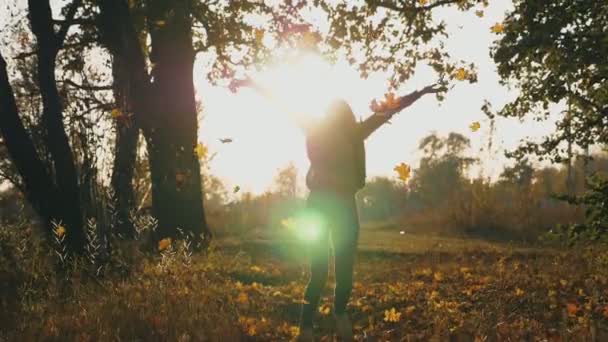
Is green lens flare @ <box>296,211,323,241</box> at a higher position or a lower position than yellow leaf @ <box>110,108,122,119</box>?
lower

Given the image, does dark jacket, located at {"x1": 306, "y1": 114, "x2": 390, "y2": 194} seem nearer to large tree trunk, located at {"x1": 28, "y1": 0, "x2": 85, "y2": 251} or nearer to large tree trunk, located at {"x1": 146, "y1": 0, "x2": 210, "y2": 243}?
large tree trunk, located at {"x1": 28, "y1": 0, "x2": 85, "y2": 251}

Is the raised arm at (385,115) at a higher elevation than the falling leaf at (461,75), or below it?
below

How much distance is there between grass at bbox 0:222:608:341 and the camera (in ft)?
15.7

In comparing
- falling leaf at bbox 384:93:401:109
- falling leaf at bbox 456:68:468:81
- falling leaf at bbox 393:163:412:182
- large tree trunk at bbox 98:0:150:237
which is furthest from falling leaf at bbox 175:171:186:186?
falling leaf at bbox 384:93:401:109

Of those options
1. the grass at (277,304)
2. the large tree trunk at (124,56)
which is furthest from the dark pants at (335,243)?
the large tree trunk at (124,56)

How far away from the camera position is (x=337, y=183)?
475 centimetres

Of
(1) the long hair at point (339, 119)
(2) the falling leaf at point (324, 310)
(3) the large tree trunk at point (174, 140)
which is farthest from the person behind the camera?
(3) the large tree trunk at point (174, 140)

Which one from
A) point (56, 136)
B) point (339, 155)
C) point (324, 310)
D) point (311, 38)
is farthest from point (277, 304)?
point (311, 38)

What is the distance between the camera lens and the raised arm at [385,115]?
4.80 meters

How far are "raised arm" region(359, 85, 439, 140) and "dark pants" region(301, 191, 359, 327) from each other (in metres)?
0.61

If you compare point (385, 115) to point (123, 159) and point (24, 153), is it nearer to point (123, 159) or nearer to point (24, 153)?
point (24, 153)

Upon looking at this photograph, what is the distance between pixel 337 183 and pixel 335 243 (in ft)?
1.82

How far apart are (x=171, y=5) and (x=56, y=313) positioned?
16.4 feet

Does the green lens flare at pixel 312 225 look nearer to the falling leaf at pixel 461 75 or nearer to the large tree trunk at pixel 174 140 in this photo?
the falling leaf at pixel 461 75
